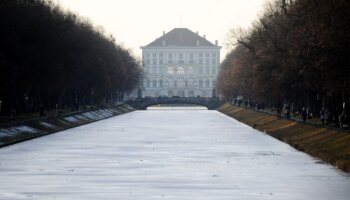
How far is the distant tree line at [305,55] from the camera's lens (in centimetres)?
5419

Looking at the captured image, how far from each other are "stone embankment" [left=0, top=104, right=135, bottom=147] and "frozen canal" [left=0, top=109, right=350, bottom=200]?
1476 millimetres

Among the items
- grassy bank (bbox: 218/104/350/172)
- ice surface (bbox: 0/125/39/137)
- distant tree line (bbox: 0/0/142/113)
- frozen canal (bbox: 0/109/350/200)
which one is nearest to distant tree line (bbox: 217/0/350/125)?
grassy bank (bbox: 218/104/350/172)

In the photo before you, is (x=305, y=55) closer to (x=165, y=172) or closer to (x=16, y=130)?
(x=165, y=172)

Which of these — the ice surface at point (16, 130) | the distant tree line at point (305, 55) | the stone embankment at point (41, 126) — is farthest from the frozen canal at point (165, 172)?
the distant tree line at point (305, 55)

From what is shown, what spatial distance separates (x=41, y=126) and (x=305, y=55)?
37004 mm

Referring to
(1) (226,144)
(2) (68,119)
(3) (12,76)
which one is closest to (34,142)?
(3) (12,76)

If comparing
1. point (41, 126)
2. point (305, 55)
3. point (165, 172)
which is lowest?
point (165, 172)

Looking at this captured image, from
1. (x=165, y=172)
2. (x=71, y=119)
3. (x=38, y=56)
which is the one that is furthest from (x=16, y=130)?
(x=71, y=119)

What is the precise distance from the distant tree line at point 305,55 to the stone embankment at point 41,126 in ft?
63.0

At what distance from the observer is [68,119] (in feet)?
385

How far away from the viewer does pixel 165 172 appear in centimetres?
4897

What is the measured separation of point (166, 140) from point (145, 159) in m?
25.3

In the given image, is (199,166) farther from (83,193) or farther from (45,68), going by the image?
(45,68)

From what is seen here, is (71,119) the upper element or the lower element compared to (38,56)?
lower
